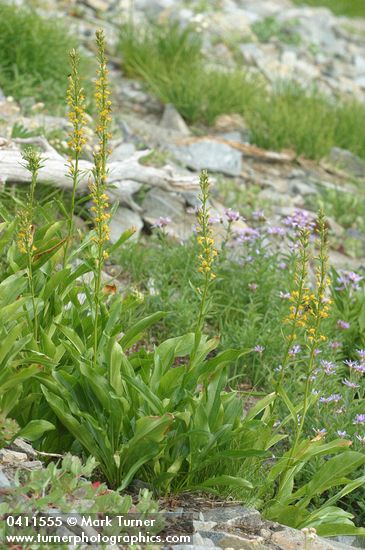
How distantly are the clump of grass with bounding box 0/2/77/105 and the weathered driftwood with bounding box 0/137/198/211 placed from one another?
1.56 m

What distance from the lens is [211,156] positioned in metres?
8.50

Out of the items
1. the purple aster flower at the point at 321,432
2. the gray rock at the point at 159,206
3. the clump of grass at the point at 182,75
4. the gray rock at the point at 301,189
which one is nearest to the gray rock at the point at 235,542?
the purple aster flower at the point at 321,432

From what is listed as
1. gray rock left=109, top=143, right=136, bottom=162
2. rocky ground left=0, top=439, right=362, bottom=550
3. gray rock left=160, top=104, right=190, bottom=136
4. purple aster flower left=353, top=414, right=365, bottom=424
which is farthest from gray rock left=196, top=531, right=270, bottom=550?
gray rock left=160, top=104, right=190, bottom=136

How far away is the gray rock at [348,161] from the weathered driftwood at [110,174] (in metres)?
3.10

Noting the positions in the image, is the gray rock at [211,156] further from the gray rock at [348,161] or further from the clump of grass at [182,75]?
the gray rock at [348,161]

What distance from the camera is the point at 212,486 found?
376 cm

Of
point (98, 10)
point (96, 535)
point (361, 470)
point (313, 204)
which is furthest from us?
point (98, 10)

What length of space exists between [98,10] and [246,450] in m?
8.98

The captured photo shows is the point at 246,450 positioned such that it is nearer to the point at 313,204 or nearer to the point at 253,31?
the point at 313,204

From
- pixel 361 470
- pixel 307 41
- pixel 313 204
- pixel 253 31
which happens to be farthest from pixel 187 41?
pixel 361 470

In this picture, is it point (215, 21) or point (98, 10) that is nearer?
point (98, 10)

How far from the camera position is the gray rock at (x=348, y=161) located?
9.52 metres

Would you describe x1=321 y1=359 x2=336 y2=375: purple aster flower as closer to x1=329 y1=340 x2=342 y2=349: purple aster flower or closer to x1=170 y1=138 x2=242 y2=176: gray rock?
x1=329 y1=340 x2=342 y2=349: purple aster flower

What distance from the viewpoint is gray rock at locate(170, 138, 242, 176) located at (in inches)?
329
